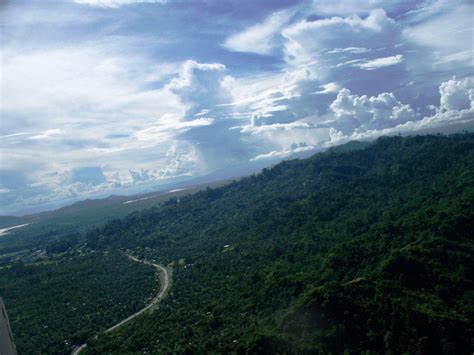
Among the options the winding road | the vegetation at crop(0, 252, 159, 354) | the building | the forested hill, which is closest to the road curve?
the winding road

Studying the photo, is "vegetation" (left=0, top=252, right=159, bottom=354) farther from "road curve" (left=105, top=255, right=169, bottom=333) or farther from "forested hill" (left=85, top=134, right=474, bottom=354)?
"forested hill" (left=85, top=134, right=474, bottom=354)

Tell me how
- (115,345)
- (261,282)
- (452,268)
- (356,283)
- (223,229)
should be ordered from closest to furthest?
(356,283)
(452,268)
(115,345)
(261,282)
(223,229)

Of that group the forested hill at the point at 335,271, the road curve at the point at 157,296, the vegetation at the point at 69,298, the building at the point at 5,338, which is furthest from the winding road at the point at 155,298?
the building at the point at 5,338

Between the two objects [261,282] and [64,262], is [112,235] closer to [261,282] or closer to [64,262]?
[64,262]

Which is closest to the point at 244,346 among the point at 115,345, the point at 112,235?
the point at 115,345

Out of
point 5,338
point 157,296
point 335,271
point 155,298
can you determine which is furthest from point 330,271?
point 5,338

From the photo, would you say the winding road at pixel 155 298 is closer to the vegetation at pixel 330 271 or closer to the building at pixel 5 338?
the vegetation at pixel 330 271

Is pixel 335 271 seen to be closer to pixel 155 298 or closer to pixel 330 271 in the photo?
pixel 330 271
